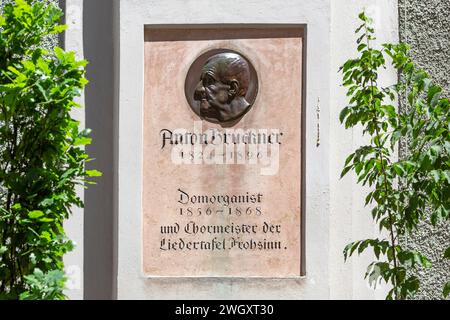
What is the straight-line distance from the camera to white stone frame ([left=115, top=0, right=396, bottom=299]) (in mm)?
7664

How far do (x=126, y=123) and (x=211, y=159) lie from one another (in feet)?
2.21

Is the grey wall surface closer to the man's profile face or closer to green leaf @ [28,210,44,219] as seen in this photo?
the man's profile face

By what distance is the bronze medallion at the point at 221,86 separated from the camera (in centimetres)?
785

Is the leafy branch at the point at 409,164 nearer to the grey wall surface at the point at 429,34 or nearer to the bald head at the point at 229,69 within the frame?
the bald head at the point at 229,69

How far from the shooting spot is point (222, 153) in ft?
25.6

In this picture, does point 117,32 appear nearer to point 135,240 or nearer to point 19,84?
point 135,240

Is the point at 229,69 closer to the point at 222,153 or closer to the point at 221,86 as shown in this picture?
the point at 221,86

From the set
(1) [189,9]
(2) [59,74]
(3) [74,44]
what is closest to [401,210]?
(2) [59,74]

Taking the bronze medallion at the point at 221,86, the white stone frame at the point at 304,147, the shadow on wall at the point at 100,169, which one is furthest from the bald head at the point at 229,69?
the shadow on wall at the point at 100,169

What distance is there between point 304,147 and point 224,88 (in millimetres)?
737

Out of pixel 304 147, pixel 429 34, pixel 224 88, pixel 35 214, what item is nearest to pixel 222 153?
→ pixel 224 88

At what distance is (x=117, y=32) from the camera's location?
7961 millimetres

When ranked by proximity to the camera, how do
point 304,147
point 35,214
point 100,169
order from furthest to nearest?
point 100,169 → point 304,147 → point 35,214

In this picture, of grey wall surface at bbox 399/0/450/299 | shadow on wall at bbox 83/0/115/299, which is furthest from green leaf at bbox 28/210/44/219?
grey wall surface at bbox 399/0/450/299
